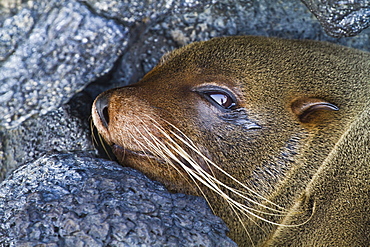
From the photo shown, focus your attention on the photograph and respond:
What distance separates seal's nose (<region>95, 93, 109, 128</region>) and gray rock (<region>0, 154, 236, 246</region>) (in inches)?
12.7

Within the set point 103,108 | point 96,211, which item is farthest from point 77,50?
point 96,211

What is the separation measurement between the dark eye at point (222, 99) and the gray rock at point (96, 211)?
65 cm

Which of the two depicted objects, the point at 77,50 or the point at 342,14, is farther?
the point at 342,14

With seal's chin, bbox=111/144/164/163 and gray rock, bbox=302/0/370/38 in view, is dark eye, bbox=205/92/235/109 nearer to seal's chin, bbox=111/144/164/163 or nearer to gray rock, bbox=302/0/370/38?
seal's chin, bbox=111/144/164/163

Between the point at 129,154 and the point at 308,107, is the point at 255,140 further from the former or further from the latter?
the point at 129,154

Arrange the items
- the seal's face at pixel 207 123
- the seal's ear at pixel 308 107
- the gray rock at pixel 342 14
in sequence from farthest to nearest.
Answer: the gray rock at pixel 342 14 < the seal's ear at pixel 308 107 < the seal's face at pixel 207 123

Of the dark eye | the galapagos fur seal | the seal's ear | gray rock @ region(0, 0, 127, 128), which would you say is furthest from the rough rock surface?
the seal's ear

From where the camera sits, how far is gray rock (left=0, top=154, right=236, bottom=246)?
Answer: 2285 millimetres

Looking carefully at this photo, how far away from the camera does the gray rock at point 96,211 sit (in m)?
2.29

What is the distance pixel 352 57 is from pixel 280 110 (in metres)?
0.96

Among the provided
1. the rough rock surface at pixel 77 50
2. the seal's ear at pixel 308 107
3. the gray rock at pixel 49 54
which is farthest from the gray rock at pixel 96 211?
the seal's ear at pixel 308 107

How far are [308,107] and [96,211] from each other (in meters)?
1.54

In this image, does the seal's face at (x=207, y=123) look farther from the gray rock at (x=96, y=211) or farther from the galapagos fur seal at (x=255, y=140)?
the gray rock at (x=96, y=211)

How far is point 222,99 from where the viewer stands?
2.76 metres
